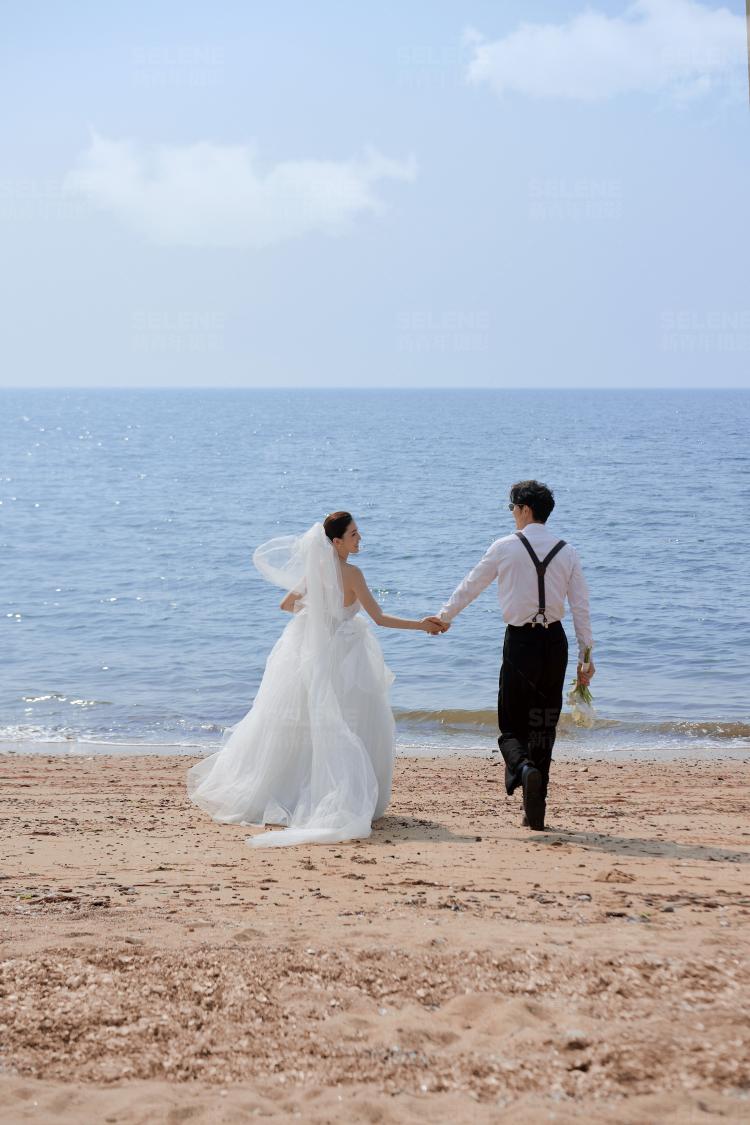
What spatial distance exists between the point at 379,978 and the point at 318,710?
119 inches

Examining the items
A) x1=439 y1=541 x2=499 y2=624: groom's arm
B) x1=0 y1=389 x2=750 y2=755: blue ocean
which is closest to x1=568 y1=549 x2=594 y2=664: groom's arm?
x1=439 y1=541 x2=499 y2=624: groom's arm

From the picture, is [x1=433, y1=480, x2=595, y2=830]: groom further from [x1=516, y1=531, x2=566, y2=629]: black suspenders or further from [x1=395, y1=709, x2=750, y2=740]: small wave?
[x1=395, y1=709, x2=750, y2=740]: small wave

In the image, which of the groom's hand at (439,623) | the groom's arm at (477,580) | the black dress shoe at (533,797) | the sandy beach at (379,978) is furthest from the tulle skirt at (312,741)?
the black dress shoe at (533,797)

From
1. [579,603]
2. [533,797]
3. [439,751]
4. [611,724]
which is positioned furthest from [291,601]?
[611,724]

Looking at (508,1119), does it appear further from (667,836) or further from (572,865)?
(667,836)

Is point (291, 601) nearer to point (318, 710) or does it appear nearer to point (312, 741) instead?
point (318, 710)

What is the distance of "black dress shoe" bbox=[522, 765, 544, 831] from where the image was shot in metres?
7.09

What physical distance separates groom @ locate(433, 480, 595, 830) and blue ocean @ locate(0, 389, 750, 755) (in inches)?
179

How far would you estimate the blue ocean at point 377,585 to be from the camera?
13.1m

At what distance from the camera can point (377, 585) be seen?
2350cm

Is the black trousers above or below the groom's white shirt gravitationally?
below

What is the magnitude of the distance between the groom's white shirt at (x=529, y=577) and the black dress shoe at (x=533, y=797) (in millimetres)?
862

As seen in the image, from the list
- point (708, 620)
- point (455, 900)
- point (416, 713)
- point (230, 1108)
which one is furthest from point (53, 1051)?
point (708, 620)

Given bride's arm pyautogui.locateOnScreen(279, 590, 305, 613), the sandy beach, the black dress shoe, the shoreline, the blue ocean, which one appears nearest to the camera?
the sandy beach
